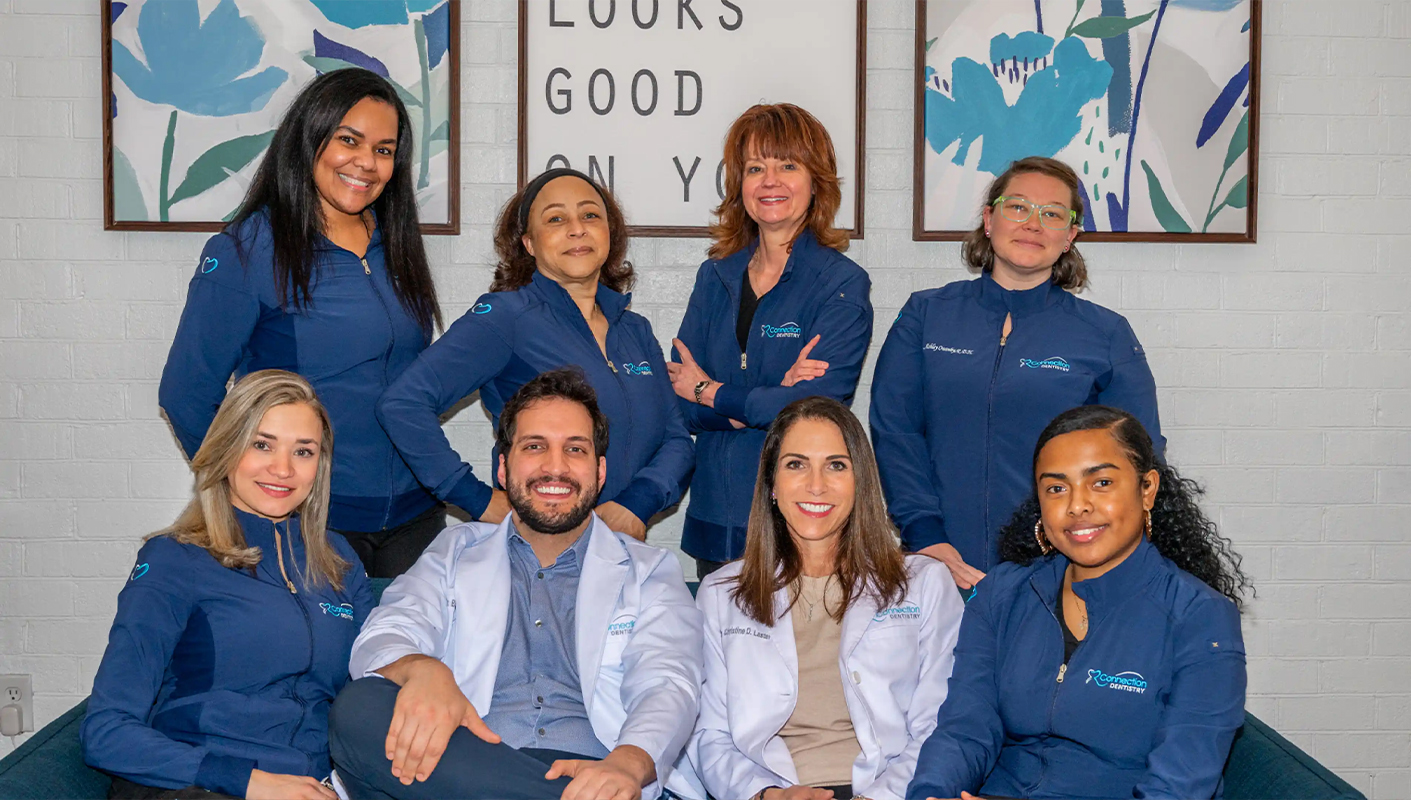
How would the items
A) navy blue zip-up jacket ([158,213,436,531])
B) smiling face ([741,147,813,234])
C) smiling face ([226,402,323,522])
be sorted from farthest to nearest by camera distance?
smiling face ([741,147,813,234]) < navy blue zip-up jacket ([158,213,436,531]) < smiling face ([226,402,323,522])

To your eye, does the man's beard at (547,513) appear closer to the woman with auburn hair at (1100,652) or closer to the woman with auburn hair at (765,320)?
the woman with auburn hair at (765,320)

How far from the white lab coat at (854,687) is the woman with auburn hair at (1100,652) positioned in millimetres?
65

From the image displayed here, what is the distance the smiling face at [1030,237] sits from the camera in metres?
2.86

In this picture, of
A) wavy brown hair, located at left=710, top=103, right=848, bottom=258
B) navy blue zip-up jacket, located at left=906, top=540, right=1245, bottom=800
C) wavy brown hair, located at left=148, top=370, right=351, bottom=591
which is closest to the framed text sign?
wavy brown hair, located at left=710, top=103, right=848, bottom=258

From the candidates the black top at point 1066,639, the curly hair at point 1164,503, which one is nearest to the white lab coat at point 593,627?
the black top at point 1066,639

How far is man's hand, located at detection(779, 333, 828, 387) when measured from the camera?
2852mm

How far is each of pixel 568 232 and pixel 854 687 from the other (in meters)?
1.25

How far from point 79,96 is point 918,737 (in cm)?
298

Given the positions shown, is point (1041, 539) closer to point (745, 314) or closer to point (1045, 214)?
point (1045, 214)

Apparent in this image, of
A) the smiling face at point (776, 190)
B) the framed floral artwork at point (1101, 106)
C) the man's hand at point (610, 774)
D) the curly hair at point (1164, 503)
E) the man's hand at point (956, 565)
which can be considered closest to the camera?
the man's hand at point (610, 774)

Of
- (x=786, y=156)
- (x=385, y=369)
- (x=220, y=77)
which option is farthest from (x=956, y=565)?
(x=220, y=77)

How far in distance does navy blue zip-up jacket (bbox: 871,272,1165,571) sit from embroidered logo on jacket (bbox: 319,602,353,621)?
4.04 feet

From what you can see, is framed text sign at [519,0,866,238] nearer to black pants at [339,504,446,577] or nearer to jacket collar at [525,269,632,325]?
jacket collar at [525,269,632,325]

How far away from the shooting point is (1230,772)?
93.4 inches
